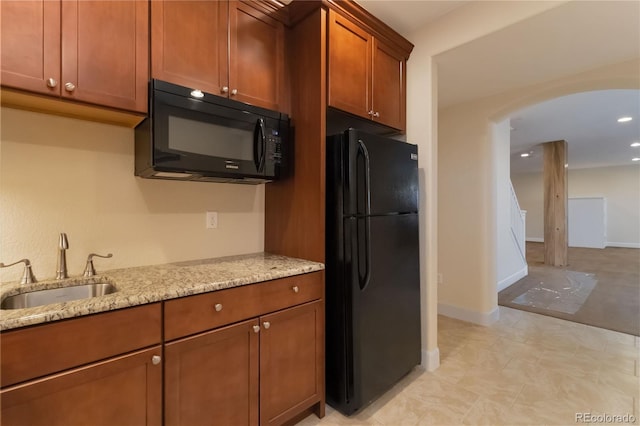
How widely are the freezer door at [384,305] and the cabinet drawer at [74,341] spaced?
3.50ft

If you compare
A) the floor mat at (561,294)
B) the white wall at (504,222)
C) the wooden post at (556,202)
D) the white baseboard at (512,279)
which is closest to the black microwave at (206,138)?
the white wall at (504,222)

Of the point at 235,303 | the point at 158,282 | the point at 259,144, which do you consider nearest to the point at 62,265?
the point at 158,282

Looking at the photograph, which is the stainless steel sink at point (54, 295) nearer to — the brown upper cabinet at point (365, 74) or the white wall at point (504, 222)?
the brown upper cabinet at point (365, 74)

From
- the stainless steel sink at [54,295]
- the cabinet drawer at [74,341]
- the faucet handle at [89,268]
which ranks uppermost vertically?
the faucet handle at [89,268]

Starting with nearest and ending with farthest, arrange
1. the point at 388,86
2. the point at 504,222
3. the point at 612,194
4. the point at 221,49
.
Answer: the point at 221,49, the point at 388,86, the point at 504,222, the point at 612,194

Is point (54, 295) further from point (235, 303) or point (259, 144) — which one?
point (259, 144)

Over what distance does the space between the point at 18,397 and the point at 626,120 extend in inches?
285

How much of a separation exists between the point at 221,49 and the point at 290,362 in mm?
1767

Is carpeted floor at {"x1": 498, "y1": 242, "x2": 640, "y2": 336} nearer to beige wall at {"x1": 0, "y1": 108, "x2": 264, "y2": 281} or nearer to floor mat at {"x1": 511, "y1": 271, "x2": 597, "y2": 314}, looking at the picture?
floor mat at {"x1": 511, "y1": 271, "x2": 597, "y2": 314}

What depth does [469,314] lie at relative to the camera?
3.26 metres

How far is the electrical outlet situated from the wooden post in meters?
6.71

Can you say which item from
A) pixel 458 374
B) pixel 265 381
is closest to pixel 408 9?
pixel 265 381

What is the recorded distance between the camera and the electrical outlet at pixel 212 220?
1.96 meters

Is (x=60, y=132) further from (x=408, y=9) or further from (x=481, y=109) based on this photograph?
(x=481, y=109)
